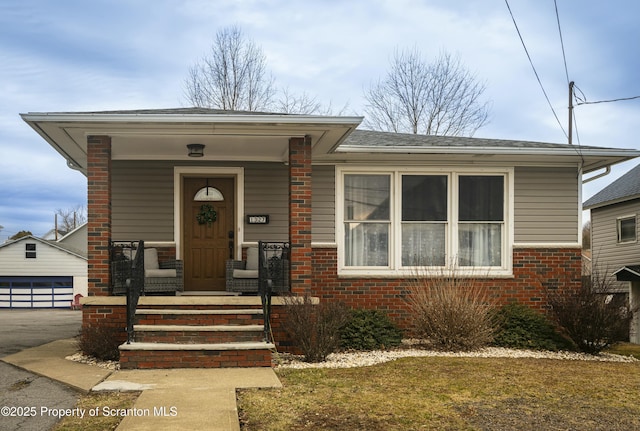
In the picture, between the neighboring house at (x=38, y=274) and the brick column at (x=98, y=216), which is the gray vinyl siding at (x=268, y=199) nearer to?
the brick column at (x=98, y=216)

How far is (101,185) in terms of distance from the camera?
30.8 ft

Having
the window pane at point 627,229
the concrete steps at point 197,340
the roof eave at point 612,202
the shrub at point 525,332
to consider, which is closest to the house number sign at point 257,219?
the concrete steps at point 197,340

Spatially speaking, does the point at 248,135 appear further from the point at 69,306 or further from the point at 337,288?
the point at 69,306

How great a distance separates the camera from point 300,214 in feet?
31.8

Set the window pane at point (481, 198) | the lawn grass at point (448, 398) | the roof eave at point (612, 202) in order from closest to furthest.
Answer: the lawn grass at point (448, 398)
the window pane at point (481, 198)
the roof eave at point (612, 202)

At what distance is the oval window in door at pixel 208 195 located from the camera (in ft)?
38.4

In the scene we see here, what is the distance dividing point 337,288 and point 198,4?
219 inches

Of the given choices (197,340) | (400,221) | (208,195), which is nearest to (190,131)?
(208,195)

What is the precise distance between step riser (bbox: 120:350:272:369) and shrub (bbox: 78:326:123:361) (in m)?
0.80

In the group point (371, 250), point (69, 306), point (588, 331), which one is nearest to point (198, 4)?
point (371, 250)

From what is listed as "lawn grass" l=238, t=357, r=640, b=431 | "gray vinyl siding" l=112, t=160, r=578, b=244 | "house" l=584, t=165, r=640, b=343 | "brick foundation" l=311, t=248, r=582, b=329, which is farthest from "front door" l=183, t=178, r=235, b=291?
"house" l=584, t=165, r=640, b=343

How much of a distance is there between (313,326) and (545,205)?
5421 millimetres

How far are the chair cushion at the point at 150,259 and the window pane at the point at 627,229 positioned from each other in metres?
15.7

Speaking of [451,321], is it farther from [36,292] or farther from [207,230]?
[36,292]
